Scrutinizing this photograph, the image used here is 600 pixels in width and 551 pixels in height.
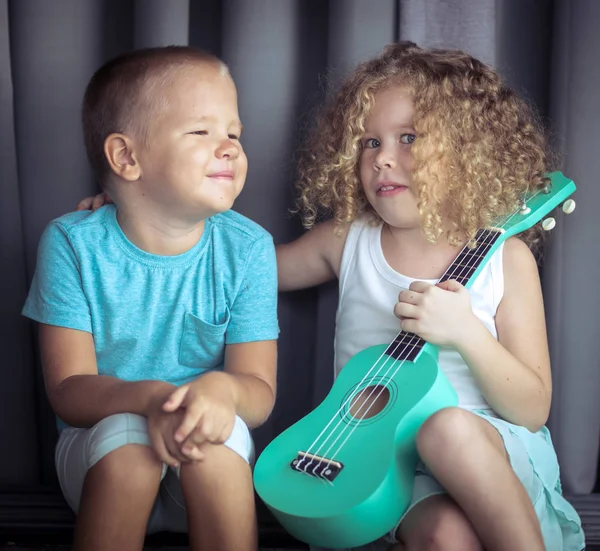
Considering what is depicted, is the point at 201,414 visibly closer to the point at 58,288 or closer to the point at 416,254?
the point at 58,288

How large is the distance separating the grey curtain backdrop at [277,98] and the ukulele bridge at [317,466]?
0.42m

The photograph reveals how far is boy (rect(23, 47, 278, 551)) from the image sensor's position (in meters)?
1.03

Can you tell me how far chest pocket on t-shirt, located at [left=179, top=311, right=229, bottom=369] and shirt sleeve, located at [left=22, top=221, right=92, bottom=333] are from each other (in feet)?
0.51

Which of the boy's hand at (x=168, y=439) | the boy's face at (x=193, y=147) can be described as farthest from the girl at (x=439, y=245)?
the boy's hand at (x=168, y=439)

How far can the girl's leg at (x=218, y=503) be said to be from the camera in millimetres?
1030

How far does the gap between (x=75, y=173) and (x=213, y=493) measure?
721 mm

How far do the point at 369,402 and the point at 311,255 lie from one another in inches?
14.6

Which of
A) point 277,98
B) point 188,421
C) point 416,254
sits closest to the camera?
point 188,421

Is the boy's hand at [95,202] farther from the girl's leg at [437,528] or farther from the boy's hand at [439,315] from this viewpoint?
the girl's leg at [437,528]

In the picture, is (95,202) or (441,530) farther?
(95,202)

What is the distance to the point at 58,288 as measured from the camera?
1.22 metres

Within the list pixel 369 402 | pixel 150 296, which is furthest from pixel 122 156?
pixel 369 402

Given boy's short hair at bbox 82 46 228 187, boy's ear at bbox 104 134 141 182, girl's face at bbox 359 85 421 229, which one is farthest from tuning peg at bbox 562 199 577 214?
boy's ear at bbox 104 134 141 182

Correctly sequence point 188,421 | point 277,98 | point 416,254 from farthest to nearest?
point 277,98 → point 416,254 → point 188,421
